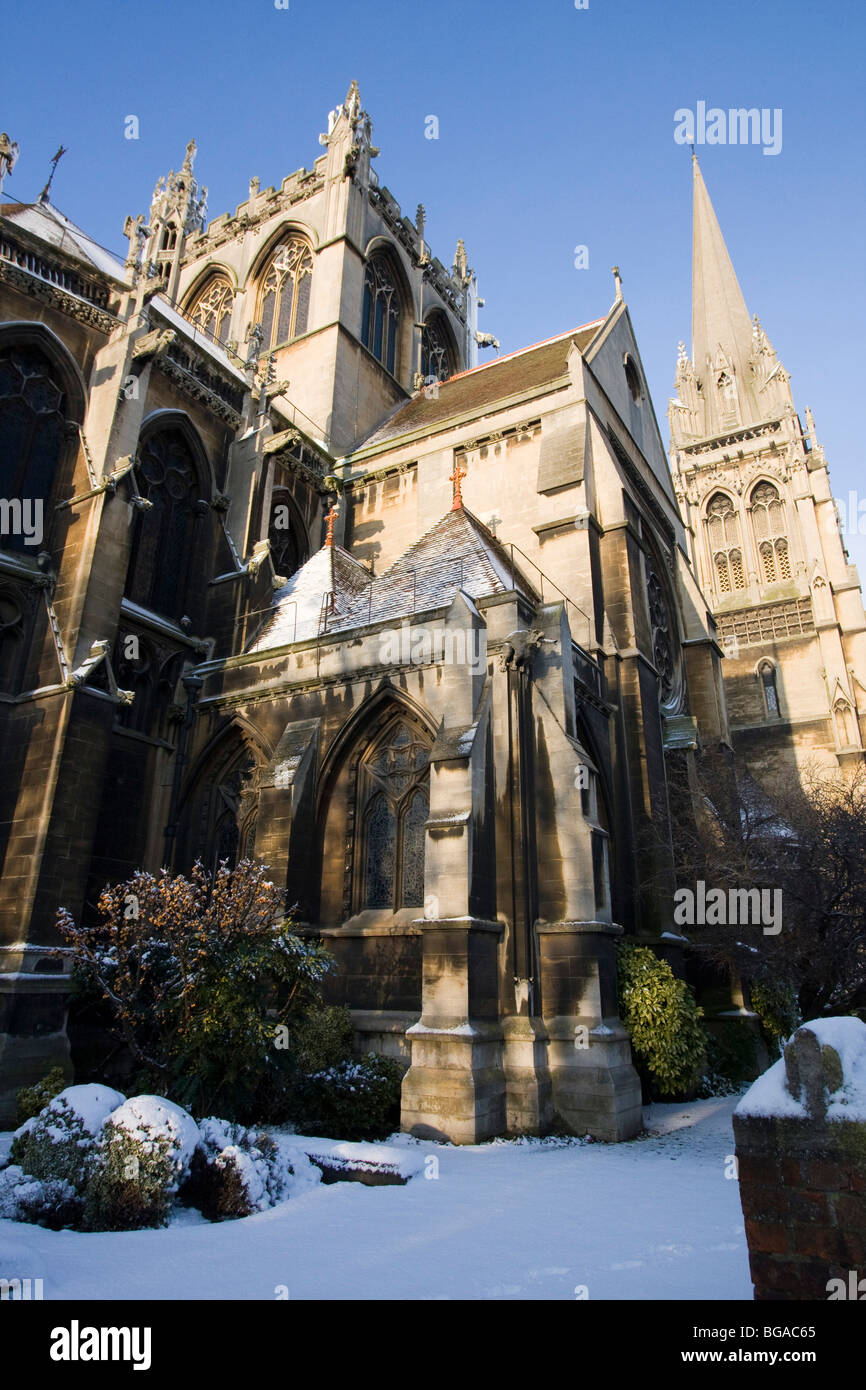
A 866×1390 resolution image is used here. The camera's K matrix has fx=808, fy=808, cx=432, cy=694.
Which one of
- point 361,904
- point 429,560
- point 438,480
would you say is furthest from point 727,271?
point 361,904

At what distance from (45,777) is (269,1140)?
7.63m

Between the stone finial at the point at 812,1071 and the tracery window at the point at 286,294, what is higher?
the tracery window at the point at 286,294

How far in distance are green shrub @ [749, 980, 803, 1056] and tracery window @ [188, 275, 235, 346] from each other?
1155 inches

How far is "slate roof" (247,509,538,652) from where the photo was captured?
14.7 m

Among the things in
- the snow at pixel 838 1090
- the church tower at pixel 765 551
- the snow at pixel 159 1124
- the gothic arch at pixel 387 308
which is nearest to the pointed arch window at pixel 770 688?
the church tower at pixel 765 551

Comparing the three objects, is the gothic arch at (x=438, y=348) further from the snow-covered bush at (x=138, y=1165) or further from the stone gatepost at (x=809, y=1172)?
the stone gatepost at (x=809, y=1172)

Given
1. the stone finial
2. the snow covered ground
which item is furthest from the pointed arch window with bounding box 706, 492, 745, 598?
the stone finial

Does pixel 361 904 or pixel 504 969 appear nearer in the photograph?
pixel 504 969

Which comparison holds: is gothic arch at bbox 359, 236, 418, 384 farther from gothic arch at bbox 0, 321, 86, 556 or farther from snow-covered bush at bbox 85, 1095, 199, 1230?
snow-covered bush at bbox 85, 1095, 199, 1230

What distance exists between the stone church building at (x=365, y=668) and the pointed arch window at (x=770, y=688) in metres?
17.5

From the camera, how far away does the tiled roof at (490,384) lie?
72.8ft

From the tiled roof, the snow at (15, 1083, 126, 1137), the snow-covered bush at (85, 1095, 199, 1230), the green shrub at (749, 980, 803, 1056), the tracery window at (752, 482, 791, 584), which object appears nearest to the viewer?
the snow-covered bush at (85, 1095, 199, 1230)
